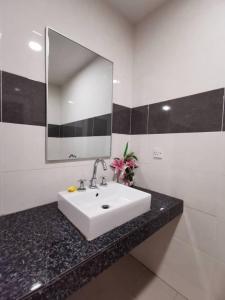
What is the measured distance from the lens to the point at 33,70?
1.00m

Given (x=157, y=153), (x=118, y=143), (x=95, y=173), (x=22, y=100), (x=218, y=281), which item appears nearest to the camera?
(x=22, y=100)

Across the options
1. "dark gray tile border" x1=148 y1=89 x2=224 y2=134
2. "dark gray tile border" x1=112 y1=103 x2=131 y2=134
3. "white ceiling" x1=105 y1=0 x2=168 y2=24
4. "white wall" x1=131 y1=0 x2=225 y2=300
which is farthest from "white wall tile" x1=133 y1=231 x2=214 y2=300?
"white ceiling" x1=105 y1=0 x2=168 y2=24

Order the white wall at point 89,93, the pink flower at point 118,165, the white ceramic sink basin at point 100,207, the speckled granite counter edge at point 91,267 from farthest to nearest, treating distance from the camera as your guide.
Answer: the pink flower at point 118,165 < the white wall at point 89,93 < the white ceramic sink basin at point 100,207 < the speckled granite counter edge at point 91,267

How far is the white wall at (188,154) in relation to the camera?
1084 mm

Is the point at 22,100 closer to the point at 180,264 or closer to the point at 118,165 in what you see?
the point at 118,165

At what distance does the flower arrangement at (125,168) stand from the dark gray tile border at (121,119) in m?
0.27

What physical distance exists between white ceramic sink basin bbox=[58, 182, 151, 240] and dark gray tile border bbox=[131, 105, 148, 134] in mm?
612

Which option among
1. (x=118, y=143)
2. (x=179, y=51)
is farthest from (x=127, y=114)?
(x=179, y=51)

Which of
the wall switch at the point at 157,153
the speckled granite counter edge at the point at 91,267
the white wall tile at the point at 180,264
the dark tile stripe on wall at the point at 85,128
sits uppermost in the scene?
the dark tile stripe on wall at the point at 85,128

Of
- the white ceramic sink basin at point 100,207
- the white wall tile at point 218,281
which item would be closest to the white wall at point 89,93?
the white ceramic sink basin at point 100,207

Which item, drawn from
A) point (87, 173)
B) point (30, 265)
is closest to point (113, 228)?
point (30, 265)

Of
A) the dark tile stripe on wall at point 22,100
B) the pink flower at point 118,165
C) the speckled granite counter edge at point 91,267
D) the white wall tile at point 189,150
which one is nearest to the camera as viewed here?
the speckled granite counter edge at point 91,267

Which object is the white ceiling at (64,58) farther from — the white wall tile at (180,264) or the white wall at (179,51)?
the white wall tile at (180,264)

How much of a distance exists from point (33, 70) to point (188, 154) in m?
1.26
